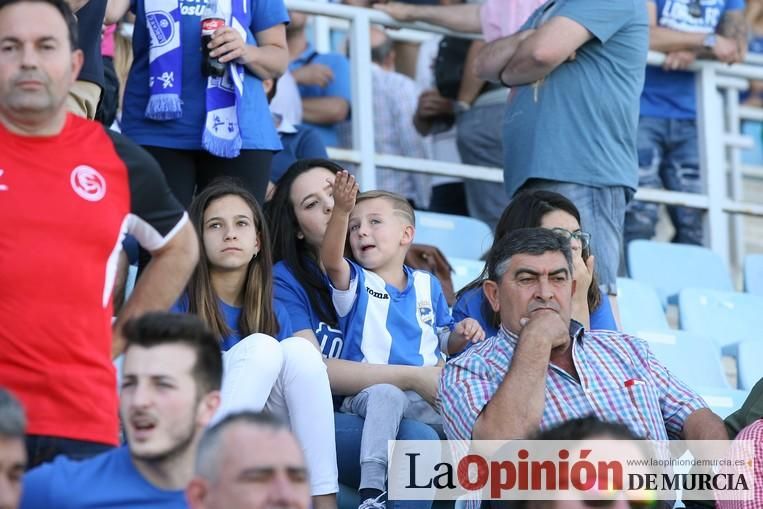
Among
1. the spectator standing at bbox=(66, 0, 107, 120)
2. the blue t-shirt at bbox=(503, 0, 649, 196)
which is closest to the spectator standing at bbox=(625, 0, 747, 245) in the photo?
the blue t-shirt at bbox=(503, 0, 649, 196)

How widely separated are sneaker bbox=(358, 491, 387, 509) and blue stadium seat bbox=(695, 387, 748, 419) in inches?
57.6

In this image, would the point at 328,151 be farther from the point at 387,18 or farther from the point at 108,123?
the point at 108,123

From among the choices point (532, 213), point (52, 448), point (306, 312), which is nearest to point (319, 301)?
point (306, 312)

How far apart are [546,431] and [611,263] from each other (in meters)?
2.02

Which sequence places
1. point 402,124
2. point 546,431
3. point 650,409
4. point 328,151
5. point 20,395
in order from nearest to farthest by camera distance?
1. point 20,395
2. point 546,431
3. point 650,409
4. point 328,151
5. point 402,124

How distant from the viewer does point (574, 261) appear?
5020 millimetres

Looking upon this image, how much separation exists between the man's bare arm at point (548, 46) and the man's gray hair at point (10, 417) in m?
3.17

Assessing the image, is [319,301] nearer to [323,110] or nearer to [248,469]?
[248,469]

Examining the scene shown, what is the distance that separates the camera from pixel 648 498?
12.5 ft

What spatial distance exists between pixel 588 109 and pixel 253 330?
71.0 inches

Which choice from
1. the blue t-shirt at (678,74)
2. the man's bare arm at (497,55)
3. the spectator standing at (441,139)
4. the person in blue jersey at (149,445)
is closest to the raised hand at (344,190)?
the man's bare arm at (497,55)

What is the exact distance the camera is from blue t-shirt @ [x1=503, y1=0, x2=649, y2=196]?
5781mm

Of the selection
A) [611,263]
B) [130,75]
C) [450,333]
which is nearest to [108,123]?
[130,75]

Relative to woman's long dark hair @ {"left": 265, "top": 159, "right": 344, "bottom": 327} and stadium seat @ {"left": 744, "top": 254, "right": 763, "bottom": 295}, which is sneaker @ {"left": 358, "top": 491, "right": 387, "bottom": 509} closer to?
woman's long dark hair @ {"left": 265, "top": 159, "right": 344, "bottom": 327}
